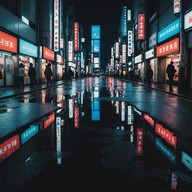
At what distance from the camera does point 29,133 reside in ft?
20.4

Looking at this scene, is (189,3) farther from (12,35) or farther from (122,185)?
(122,185)

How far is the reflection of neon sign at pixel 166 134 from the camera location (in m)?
5.42

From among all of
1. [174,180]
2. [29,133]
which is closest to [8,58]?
[29,133]

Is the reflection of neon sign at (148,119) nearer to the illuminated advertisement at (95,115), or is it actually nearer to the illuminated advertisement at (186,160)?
the illuminated advertisement at (95,115)

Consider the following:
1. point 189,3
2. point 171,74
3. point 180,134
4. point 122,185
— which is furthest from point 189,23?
point 122,185

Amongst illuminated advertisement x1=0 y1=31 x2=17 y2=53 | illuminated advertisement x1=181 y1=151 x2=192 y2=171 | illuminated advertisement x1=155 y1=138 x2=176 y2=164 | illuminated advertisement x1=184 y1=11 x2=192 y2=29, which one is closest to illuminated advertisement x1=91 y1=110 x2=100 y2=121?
illuminated advertisement x1=155 y1=138 x2=176 y2=164

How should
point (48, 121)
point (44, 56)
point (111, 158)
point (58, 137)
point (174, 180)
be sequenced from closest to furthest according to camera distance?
point (174, 180) → point (111, 158) → point (58, 137) → point (48, 121) → point (44, 56)

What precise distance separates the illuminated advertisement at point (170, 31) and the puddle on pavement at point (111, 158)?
2019cm

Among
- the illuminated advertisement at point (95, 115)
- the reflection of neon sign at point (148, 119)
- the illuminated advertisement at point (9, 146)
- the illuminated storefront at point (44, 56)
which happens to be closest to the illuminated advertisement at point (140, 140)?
the reflection of neon sign at point (148, 119)

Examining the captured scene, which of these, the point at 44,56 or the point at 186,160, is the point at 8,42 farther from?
the point at 186,160

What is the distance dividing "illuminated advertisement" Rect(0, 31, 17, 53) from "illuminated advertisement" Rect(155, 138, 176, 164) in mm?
19397

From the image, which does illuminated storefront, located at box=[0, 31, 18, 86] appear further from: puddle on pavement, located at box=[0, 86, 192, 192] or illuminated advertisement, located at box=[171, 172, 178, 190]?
illuminated advertisement, located at box=[171, 172, 178, 190]

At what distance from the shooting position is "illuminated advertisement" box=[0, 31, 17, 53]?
22117mm

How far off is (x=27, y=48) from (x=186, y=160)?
2706cm
